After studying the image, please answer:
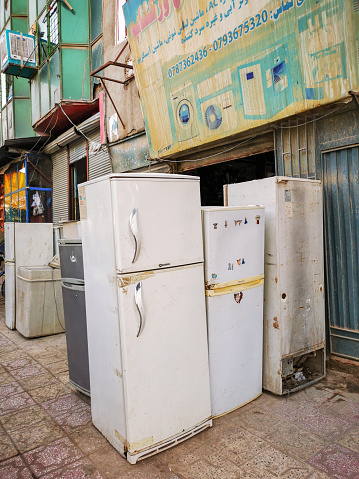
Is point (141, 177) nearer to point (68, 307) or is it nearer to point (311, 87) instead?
point (68, 307)

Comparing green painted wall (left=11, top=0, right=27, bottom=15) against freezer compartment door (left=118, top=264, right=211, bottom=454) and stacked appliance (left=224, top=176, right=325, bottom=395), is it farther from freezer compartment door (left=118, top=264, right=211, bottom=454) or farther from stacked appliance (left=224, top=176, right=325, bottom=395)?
freezer compartment door (left=118, top=264, right=211, bottom=454)

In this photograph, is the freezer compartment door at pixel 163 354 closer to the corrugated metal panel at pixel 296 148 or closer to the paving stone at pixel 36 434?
the paving stone at pixel 36 434

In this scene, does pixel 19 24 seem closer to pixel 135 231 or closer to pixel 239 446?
pixel 135 231

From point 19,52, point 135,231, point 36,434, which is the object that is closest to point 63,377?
point 36,434

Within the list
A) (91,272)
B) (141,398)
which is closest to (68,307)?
(91,272)

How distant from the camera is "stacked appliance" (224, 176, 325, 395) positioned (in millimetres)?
3461

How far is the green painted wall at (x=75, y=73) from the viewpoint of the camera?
8.73 metres

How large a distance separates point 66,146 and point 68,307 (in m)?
7.89

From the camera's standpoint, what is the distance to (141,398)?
2635mm

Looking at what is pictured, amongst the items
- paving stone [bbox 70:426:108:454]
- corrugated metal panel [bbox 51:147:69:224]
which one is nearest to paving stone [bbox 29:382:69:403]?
paving stone [bbox 70:426:108:454]

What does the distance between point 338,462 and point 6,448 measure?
2507 mm

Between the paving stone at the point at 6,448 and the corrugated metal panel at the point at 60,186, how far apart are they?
8105 mm

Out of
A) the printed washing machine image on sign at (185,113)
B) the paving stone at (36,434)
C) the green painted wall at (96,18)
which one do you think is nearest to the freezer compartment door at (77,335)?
the paving stone at (36,434)

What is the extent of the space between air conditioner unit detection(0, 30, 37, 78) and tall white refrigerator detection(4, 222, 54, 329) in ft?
21.3
